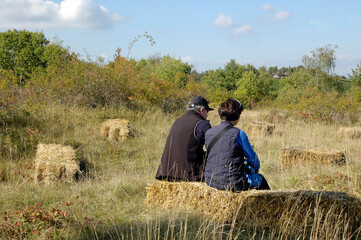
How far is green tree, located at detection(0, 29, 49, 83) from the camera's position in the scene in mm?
35250

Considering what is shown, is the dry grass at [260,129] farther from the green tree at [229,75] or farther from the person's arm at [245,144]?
the green tree at [229,75]

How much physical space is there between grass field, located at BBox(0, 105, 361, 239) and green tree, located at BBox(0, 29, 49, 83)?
90.8ft

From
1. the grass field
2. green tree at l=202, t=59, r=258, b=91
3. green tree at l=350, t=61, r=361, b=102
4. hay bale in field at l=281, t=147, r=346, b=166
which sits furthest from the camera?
green tree at l=202, t=59, r=258, b=91

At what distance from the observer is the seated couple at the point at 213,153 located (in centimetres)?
384

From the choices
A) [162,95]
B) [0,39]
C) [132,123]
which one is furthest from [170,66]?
[132,123]

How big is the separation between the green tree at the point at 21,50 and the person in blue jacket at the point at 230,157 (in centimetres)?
3544

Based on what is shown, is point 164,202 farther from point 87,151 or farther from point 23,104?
point 23,104

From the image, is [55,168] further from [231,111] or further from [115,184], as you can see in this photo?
[231,111]

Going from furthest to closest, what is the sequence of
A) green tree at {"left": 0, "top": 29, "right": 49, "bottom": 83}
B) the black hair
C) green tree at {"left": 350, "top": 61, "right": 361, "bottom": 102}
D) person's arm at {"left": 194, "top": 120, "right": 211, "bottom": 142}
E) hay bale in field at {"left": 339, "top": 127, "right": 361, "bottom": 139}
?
green tree at {"left": 0, "top": 29, "right": 49, "bottom": 83} → green tree at {"left": 350, "top": 61, "right": 361, "bottom": 102} → hay bale in field at {"left": 339, "top": 127, "right": 361, "bottom": 139} → person's arm at {"left": 194, "top": 120, "right": 211, "bottom": 142} → the black hair

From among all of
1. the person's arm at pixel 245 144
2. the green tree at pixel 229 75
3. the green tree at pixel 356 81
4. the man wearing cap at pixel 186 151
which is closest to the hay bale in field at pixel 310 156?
the man wearing cap at pixel 186 151

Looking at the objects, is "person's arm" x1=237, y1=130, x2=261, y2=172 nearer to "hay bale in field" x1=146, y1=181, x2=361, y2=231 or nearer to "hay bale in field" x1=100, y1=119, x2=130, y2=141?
"hay bale in field" x1=146, y1=181, x2=361, y2=231

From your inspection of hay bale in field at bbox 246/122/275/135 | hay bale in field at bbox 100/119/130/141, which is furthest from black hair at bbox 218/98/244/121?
hay bale in field at bbox 246/122/275/135

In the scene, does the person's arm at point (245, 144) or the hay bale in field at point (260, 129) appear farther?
the hay bale in field at point (260, 129)

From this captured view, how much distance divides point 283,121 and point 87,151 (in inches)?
365
